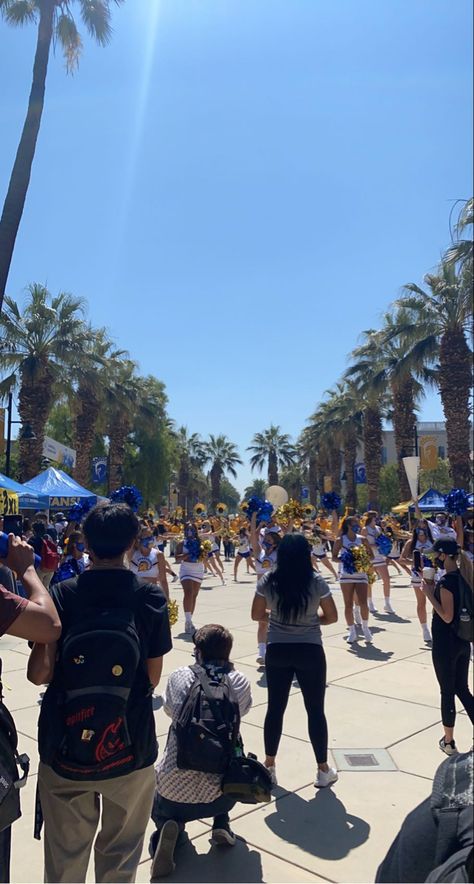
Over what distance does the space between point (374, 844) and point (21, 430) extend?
64.9 feet

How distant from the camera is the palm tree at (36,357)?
21891 mm

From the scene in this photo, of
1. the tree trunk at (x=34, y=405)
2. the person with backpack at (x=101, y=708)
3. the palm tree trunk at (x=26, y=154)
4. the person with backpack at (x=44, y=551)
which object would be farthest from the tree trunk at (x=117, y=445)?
the person with backpack at (x=101, y=708)

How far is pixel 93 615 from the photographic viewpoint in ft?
7.85

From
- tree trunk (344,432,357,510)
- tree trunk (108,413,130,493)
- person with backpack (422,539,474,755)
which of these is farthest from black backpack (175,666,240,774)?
tree trunk (344,432,357,510)

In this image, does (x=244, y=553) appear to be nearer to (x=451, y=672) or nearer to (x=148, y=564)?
(x=148, y=564)

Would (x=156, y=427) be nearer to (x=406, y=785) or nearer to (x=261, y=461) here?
(x=261, y=461)

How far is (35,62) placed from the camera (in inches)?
476

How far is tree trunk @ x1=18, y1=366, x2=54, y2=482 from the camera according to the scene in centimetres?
2188

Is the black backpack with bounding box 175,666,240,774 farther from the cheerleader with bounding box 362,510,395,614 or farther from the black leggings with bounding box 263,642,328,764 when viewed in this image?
the cheerleader with bounding box 362,510,395,614

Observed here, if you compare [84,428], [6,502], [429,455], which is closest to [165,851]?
[6,502]

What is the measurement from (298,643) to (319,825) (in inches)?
40.6

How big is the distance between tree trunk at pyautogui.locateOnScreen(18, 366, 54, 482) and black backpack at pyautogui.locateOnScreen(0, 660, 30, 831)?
66.8 ft

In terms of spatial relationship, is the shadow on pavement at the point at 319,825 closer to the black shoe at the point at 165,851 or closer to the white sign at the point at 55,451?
the black shoe at the point at 165,851

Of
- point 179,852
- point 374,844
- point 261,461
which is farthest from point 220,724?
point 261,461
